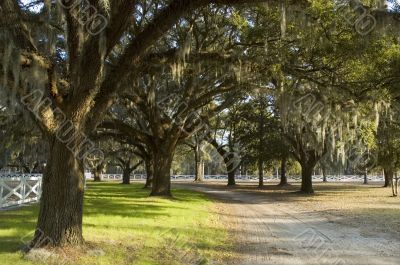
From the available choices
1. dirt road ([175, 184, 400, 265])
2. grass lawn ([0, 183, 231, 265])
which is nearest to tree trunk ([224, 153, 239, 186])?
dirt road ([175, 184, 400, 265])

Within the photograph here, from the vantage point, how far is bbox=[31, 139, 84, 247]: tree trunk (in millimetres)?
8000

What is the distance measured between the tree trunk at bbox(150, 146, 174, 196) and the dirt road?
7176 millimetres

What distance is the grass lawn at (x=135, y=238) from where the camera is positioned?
7.80 metres

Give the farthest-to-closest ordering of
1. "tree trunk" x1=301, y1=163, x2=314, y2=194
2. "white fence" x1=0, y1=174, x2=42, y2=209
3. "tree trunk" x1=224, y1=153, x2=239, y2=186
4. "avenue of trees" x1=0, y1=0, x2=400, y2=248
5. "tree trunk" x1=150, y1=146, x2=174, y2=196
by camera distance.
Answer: "tree trunk" x1=224, y1=153, x2=239, y2=186 → "tree trunk" x1=301, y1=163, x2=314, y2=194 → "tree trunk" x1=150, y1=146, x2=174, y2=196 → "white fence" x1=0, y1=174, x2=42, y2=209 → "avenue of trees" x1=0, y1=0, x2=400, y2=248

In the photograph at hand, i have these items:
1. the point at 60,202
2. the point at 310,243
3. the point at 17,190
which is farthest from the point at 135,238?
the point at 17,190

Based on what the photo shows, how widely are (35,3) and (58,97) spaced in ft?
14.0

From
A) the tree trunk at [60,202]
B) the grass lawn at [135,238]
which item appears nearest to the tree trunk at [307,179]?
the grass lawn at [135,238]

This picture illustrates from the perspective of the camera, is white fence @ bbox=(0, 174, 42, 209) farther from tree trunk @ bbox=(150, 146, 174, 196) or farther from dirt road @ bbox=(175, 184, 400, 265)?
Answer: dirt road @ bbox=(175, 184, 400, 265)

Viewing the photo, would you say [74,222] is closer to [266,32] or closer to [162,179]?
[266,32]

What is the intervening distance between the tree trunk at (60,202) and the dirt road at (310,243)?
3.17 metres

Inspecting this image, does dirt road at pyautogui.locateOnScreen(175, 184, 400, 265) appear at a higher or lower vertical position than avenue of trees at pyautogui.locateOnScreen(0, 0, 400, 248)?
lower

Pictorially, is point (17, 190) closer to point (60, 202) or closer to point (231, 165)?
point (60, 202)

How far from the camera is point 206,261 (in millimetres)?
8070

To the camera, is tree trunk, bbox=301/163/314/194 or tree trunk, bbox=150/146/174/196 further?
tree trunk, bbox=301/163/314/194
